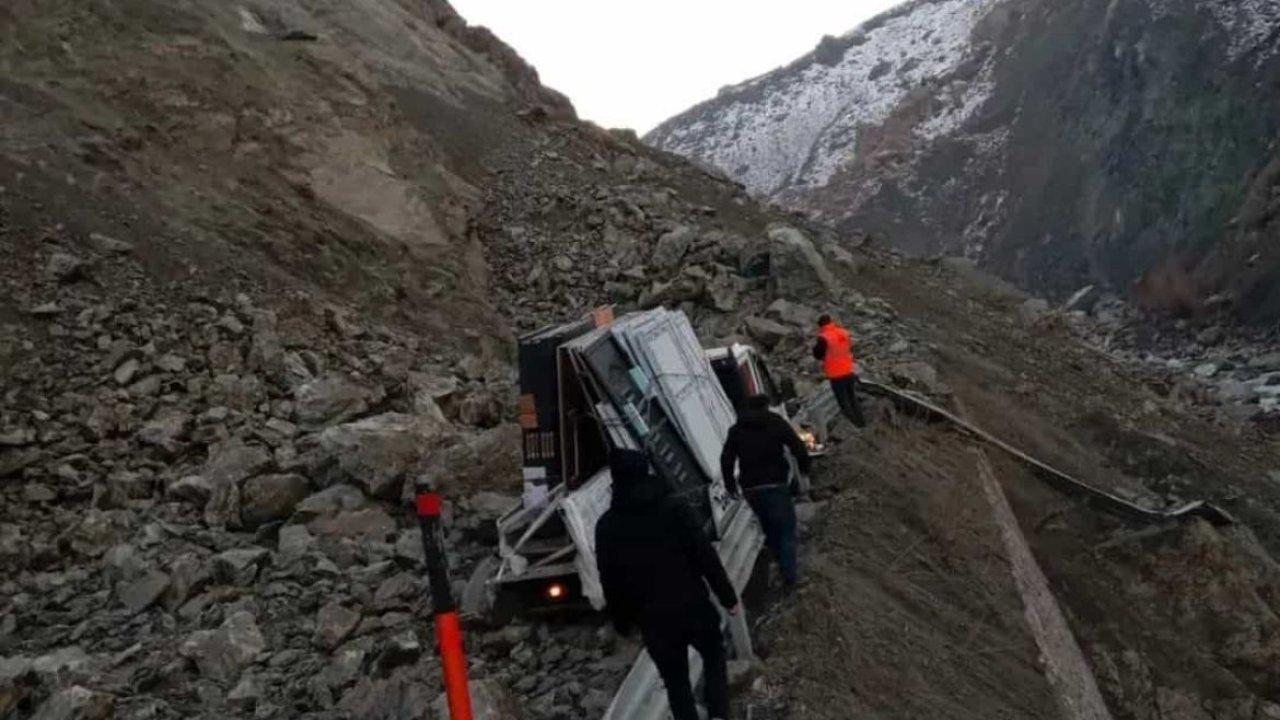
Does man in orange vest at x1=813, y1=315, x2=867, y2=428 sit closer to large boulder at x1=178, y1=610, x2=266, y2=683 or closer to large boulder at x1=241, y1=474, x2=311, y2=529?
large boulder at x1=241, y1=474, x2=311, y2=529

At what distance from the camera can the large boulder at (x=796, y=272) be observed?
51.3ft

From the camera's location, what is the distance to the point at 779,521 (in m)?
6.05

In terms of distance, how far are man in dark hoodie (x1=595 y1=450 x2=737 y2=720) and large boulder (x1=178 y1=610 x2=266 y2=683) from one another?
248 cm

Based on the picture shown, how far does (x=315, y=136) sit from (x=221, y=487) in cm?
920

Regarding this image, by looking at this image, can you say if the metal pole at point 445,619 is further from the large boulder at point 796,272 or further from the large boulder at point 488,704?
the large boulder at point 796,272

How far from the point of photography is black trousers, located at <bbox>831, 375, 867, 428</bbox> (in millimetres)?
9844

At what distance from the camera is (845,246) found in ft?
71.9

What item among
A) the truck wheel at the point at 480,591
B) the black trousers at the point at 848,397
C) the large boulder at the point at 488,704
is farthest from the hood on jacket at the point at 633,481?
the black trousers at the point at 848,397

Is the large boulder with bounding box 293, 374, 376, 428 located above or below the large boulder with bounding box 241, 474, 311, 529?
above

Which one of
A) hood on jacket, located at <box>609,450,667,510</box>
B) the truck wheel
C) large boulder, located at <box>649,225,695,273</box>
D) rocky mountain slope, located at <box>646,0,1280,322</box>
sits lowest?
rocky mountain slope, located at <box>646,0,1280,322</box>

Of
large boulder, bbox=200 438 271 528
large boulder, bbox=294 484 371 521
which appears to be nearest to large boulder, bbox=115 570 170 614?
large boulder, bbox=200 438 271 528

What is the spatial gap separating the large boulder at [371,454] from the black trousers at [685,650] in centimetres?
385

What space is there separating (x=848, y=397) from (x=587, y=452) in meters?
4.13

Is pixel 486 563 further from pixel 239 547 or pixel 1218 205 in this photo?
pixel 1218 205
